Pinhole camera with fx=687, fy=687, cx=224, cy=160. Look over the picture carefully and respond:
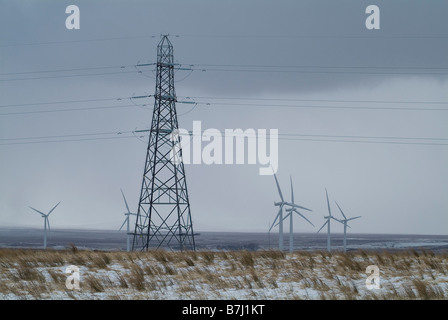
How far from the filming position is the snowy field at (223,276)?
22.9m

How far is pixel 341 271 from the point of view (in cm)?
2836

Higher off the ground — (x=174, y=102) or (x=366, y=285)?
(x=174, y=102)

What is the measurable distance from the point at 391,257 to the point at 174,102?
27318 mm

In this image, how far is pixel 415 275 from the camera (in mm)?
27109

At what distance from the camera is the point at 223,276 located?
27031mm

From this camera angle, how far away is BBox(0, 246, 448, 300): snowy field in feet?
75.1

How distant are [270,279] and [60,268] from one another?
9.79 m
